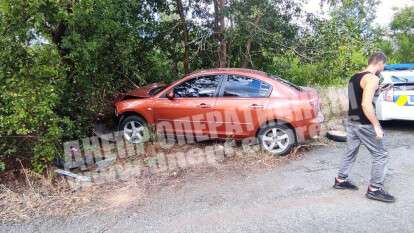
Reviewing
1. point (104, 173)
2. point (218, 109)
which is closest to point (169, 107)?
point (218, 109)

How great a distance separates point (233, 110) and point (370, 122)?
2.54 m

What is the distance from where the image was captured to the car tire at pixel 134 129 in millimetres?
7398

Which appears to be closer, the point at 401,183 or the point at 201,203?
the point at 201,203

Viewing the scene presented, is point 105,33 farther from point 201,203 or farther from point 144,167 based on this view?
point 201,203

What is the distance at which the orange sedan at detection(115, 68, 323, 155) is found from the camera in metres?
6.45

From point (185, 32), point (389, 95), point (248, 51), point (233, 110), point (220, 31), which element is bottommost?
point (389, 95)

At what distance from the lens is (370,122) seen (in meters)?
4.59

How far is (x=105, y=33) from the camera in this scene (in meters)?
7.05

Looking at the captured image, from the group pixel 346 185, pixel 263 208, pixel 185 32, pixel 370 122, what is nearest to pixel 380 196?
pixel 346 185

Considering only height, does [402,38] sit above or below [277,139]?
above

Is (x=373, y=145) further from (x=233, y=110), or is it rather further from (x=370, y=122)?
(x=233, y=110)

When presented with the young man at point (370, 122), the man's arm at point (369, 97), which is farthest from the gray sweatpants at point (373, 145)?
the man's arm at point (369, 97)

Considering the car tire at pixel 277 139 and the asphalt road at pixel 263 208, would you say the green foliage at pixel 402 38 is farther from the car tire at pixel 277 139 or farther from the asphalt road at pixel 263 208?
the asphalt road at pixel 263 208

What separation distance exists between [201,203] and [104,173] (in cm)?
194
